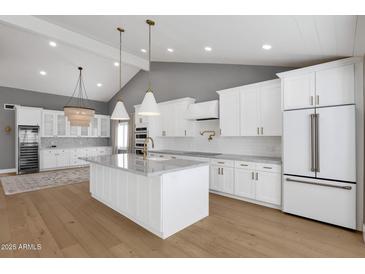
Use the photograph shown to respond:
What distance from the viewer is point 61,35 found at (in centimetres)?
401

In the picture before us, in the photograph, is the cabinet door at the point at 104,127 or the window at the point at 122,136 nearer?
the window at the point at 122,136

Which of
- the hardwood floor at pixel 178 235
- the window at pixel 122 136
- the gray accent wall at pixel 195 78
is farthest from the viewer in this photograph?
the window at pixel 122 136

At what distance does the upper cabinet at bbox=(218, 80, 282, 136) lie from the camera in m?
3.48

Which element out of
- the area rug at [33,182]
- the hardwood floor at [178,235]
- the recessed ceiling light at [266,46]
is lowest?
the hardwood floor at [178,235]

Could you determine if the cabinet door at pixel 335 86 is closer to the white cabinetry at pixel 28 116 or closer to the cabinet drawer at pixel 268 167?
the cabinet drawer at pixel 268 167

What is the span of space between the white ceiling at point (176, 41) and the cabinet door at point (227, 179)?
2.34 metres

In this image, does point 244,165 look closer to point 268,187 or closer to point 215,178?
point 268,187

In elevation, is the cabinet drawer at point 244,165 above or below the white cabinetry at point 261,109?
below

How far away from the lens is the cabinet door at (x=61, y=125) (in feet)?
23.9

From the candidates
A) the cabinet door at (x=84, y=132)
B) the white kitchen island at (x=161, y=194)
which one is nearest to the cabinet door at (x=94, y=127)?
the cabinet door at (x=84, y=132)

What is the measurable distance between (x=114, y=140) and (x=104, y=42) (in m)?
4.91

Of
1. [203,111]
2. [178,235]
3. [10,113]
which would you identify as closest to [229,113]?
[203,111]
